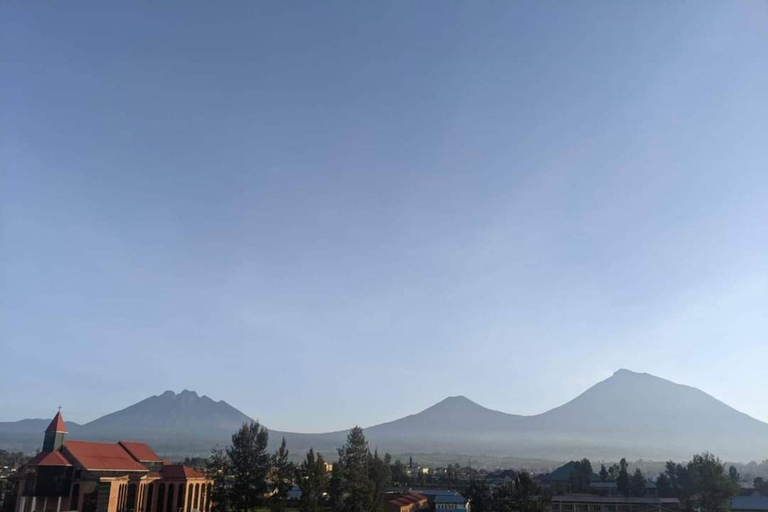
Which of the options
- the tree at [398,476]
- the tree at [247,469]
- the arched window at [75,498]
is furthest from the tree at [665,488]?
the arched window at [75,498]

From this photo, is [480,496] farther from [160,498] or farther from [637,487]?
[637,487]

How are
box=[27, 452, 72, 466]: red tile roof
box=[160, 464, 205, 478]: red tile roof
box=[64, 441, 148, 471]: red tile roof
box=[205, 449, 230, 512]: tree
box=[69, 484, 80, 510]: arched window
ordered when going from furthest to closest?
box=[160, 464, 205, 478]: red tile roof, box=[205, 449, 230, 512]: tree, box=[64, 441, 148, 471]: red tile roof, box=[27, 452, 72, 466]: red tile roof, box=[69, 484, 80, 510]: arched window

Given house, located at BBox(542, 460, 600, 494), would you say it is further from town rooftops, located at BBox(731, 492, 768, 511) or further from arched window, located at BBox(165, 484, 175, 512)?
arched window, located at BBox(165, 484, 175, 512)

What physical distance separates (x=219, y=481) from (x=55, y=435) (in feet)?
52.5

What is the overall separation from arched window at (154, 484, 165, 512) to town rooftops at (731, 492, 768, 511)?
6913 cm

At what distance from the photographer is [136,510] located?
59.5 meters

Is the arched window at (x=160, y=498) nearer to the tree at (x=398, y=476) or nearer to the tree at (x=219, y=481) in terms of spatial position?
the tree at (x=219, y=481)

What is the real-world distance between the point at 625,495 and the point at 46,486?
87360 mm

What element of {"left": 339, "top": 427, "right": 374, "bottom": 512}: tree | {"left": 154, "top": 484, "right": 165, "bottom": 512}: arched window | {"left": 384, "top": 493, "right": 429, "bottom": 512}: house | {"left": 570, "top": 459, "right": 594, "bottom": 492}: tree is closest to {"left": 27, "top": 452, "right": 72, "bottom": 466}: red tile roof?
{"left": 154, "top": 484, "right": 165, "bottom": 512}: arched window

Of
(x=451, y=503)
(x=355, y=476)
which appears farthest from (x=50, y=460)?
(x=451, y=503)

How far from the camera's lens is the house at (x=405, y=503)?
72375mm

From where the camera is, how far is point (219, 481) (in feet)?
207

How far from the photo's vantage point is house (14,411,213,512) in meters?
56.7

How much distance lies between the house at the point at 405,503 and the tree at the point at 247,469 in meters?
15.9
